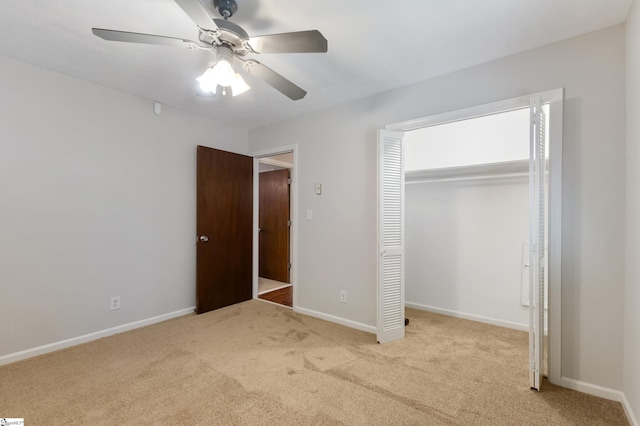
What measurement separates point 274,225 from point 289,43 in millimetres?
4056

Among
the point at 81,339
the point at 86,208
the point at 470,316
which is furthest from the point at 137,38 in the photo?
the point at 470,316

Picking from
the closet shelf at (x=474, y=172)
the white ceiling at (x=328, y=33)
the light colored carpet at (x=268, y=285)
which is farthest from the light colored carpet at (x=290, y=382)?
the white ceiling at (x=328, y=33)

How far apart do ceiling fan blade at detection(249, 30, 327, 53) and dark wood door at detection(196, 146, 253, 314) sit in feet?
7.46

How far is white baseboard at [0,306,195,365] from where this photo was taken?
2.41 meters

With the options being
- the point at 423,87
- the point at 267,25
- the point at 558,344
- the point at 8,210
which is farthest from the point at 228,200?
the point at 558,344

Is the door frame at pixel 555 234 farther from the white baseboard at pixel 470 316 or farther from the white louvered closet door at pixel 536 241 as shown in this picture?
the white baseboard at pixel 470 316

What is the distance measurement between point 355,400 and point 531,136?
2.12 metres

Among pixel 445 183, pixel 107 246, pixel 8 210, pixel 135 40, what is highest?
pixel 135 40

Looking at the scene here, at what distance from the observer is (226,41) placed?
170 centimetres

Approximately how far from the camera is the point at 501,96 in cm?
237

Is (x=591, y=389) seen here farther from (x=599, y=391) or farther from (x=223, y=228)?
(x=223, y=228)

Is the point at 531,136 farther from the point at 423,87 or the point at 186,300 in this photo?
the point at 186,300

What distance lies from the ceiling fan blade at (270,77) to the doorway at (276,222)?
9.85ft

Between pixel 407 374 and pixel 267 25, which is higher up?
pixel 267 25
